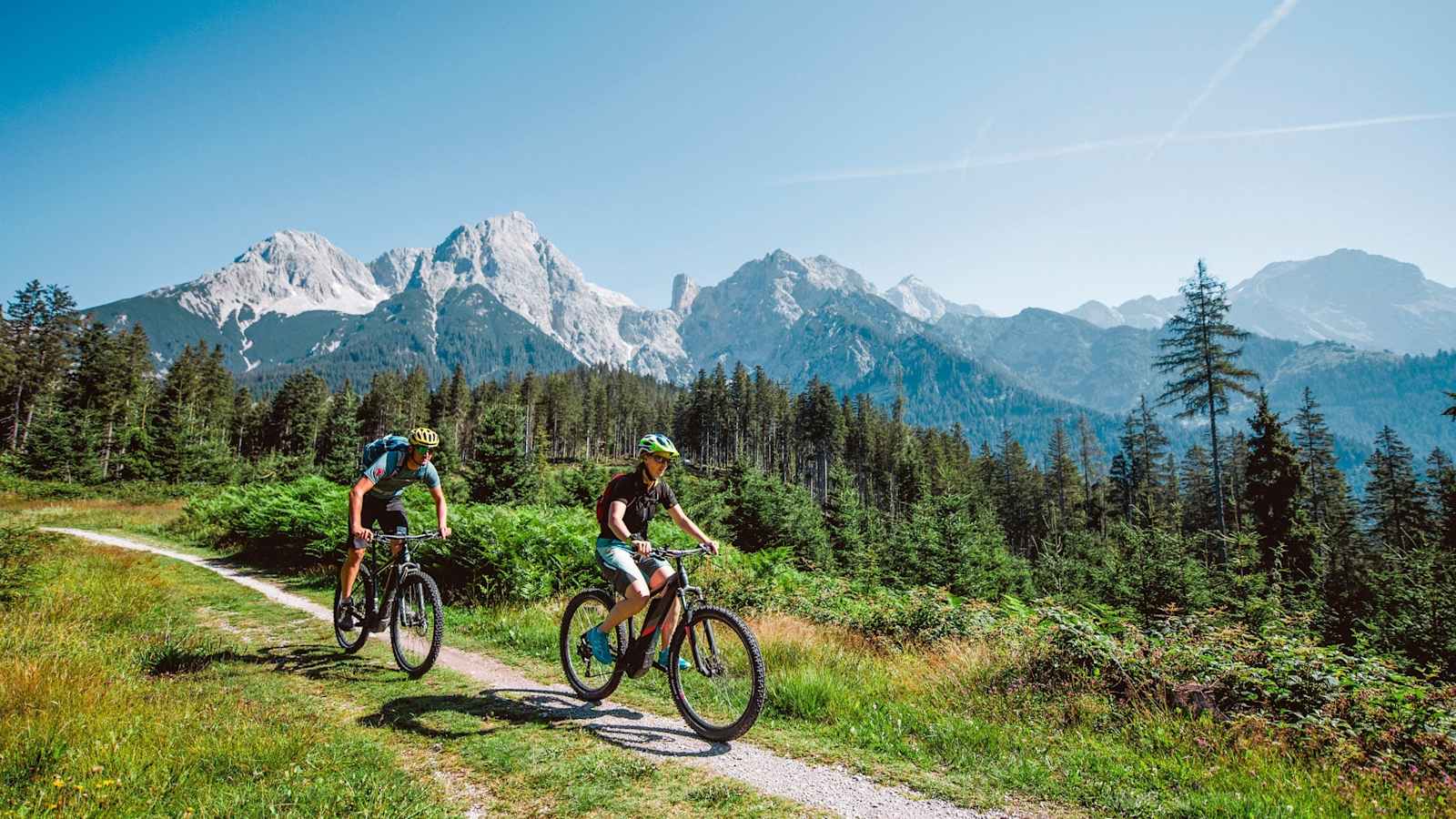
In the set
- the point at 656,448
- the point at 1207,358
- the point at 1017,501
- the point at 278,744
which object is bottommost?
the point at 278,744

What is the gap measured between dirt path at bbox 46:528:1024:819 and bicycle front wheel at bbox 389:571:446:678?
550mm

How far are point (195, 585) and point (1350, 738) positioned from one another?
19.8m

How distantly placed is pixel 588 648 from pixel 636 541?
Answer: 1.74m

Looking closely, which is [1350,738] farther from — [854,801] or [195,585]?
[195,585]

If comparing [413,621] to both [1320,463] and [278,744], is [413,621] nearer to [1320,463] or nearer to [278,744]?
[278,744]

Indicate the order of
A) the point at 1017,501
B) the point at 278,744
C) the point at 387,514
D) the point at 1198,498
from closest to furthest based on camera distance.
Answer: the point at 278,744 < the point at 387,514 < the point at 1198,498 < the point at 1017,501

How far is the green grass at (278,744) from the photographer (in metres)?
4.08

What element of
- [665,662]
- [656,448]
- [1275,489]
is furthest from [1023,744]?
[1275,489]

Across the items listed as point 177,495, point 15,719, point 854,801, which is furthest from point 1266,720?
point 177,495

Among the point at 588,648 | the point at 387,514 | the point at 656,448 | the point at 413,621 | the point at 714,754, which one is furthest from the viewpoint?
the point at 387,514

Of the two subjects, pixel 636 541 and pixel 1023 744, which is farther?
pixel 636 541

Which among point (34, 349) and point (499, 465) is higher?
point (34, 349)

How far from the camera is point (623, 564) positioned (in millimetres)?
6402

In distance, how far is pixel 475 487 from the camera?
3384cm
